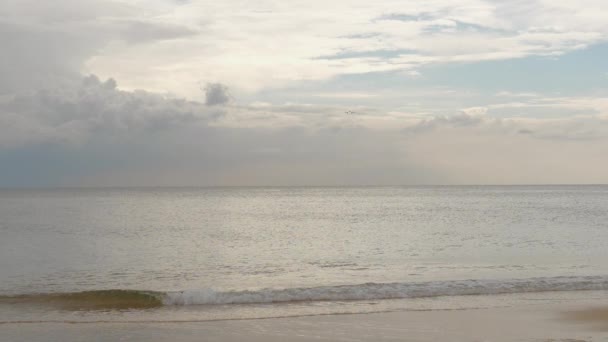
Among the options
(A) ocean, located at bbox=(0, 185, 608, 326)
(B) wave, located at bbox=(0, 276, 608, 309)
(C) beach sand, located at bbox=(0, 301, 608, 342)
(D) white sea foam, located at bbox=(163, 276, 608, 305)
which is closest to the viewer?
(C) beach sand, located at bbox=(0, 301, 608, 342)

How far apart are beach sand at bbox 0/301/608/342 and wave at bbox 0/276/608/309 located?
8.99ft

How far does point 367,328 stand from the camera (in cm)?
1456

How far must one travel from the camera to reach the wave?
18.5 meters

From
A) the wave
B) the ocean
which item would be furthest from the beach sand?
the wave

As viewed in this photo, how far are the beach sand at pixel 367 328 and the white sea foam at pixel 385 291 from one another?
9.13 ft

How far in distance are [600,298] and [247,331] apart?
36.3ft

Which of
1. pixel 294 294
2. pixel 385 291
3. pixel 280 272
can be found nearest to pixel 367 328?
pixel 294 294

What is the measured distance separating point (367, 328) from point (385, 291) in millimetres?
5085

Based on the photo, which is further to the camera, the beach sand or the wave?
the wave

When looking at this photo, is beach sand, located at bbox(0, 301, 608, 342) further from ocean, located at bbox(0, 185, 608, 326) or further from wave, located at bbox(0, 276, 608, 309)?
wave, located at bbox(0, 276, 608, 309)

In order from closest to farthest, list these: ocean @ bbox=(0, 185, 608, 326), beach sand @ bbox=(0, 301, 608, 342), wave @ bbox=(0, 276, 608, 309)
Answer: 1. beach sand @ bbox=(0, 301, 608, 342)
2. ocean @ bbox=(0, 185, 608, 326)
3. wave @ bbox=(0, 276, 608, 309)

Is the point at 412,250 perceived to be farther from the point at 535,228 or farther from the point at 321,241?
the point at 535,228

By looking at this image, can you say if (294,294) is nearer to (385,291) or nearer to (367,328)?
(385,291)

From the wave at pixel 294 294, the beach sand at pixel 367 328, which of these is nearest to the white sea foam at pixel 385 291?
the wave at pixel 294 294
